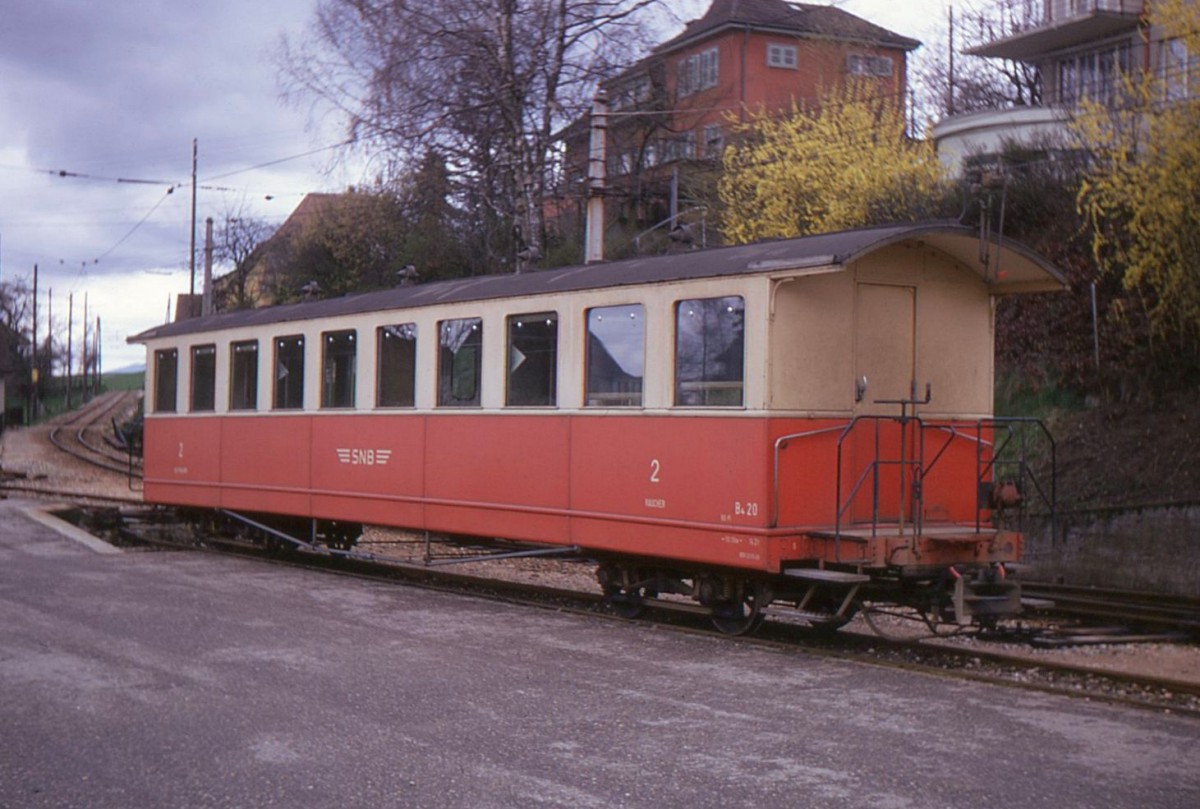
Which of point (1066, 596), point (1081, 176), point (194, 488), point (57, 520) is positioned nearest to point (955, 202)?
point (1081, 176)

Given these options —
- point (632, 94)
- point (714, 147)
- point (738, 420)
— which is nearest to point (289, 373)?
point (738, 420)

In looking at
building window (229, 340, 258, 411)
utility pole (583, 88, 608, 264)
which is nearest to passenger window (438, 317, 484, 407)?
utility pole (583, 88, 608, 264)

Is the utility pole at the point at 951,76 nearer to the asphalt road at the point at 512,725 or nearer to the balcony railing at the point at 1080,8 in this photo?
the balcony railing at the point at 1080,8

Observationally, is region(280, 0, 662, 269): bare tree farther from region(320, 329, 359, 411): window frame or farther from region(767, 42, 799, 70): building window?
region(767, 42, 799, 70): building window

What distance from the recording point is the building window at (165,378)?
59.1 ft

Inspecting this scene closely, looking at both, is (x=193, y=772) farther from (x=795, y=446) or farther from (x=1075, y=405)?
(x=1075, y=405)

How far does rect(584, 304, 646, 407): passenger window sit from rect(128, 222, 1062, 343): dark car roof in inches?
10.3

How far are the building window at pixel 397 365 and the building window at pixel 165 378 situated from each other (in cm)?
527

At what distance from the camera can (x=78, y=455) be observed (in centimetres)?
3772

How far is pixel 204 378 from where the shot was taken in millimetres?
17297

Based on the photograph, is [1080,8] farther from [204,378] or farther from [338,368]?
[338,368]

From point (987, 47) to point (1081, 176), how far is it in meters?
14.4

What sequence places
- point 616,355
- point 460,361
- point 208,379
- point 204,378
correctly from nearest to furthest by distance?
point 616,355
point 460,361
point 208,379
point 204,378

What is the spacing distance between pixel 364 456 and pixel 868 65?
26678 mm
